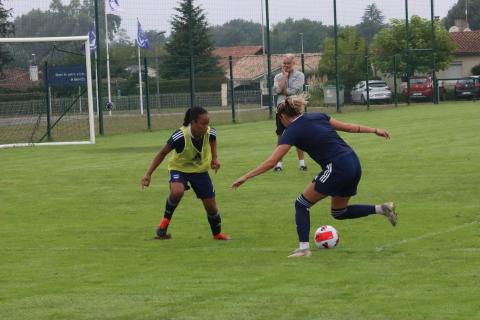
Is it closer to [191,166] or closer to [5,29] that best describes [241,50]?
[5,29]

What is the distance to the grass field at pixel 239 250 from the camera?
794cm

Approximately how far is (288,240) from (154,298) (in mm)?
3210

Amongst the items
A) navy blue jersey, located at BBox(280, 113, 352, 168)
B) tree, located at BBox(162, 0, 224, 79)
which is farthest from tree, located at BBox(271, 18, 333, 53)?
navy blue jersey, located at BBox(280, 113, 352, 168)

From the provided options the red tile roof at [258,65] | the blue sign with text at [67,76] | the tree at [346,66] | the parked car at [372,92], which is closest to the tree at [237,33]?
the red tile roof at [258,65]

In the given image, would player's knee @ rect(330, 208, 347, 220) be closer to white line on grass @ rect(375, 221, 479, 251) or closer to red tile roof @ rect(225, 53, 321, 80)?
white line on grass @ rect(375, 221, 479, 251)

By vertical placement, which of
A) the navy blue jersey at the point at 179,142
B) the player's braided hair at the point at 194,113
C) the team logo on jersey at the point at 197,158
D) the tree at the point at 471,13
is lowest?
the team logo on jersey at the point at 197,158

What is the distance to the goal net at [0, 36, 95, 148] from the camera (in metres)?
30.6

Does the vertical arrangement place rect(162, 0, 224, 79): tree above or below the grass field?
above

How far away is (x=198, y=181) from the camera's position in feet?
38.1

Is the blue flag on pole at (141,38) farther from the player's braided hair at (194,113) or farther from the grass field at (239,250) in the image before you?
the player's braided hair at (194,113)

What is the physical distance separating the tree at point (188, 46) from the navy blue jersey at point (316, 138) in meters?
27.0

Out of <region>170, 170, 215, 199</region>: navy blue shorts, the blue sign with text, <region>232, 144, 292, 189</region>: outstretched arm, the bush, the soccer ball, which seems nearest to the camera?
<region>232, 144, 292, 189</region>: outstretched arm

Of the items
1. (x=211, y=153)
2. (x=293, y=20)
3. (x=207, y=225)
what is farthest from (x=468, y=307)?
(x=293, y=20)

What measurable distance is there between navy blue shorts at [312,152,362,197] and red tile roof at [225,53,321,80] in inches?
1252
